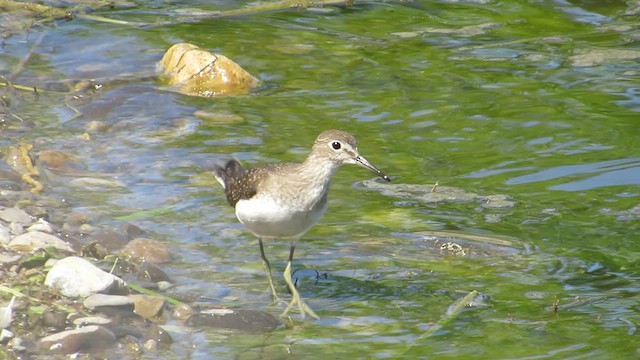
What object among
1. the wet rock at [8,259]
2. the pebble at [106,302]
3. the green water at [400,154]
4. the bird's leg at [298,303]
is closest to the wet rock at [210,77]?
the green water at [400,154]

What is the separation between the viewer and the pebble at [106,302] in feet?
23.1

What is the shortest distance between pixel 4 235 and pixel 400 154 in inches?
156

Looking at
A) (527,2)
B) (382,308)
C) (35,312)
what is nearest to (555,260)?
(382,308)

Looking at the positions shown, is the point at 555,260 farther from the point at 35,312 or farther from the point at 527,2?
the point at 527,2

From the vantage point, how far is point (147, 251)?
8195 mm

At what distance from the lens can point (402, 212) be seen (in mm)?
9359

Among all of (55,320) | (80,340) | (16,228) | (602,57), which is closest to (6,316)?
(55,320)

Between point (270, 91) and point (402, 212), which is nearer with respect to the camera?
point (402, 212)

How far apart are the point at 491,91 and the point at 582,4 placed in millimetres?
3552

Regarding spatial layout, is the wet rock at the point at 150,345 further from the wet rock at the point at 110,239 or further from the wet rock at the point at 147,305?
the wet rock at the point at 110,239

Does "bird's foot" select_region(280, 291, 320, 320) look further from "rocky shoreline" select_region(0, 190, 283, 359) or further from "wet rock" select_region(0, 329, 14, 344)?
"wet rock" select_region(0, 329, 14, 344)

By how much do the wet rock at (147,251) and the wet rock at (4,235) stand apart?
76 centimetres

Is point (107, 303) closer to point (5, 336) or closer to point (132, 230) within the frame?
point (5, 336)

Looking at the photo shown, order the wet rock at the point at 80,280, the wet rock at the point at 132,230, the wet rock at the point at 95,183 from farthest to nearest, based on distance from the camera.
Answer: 1. the wet rock at the point at 95,183
2. the wet rock at the point at 132,230
3. the wet rock at the point at 80,280
